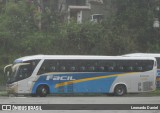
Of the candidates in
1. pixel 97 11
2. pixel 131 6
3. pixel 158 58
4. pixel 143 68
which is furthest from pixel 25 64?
pixel 97 11

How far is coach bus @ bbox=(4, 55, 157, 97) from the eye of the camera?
96.7 feet

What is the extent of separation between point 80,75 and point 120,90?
313 cm

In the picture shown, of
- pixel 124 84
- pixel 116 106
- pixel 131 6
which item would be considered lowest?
pixel 124 84

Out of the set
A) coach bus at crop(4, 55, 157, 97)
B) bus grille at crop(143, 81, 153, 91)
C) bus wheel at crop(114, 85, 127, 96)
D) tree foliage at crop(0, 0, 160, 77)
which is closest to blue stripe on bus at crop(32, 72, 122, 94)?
coach bus at crop(4, 55, 157, 97)

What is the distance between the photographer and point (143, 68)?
31703mm

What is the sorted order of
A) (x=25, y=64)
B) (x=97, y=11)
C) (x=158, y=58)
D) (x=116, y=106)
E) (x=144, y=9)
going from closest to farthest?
(x=116, y=106), (x=25, y=64), (x=158, y=58), (x=144, y=9), (x=97, y=11)

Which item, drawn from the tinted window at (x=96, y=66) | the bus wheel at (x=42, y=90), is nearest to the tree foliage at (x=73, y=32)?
the tinted window at (x=96, y=66)

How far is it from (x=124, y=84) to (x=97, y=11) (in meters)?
24.3

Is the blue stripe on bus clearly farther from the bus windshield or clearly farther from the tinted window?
the bus windshield

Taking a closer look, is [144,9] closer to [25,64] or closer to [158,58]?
[158,58]

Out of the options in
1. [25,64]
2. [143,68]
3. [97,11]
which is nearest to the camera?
[25,64]

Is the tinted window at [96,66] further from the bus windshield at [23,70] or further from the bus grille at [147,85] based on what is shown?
the bus grille at [147,85]

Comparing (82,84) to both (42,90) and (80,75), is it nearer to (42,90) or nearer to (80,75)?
(80,75)

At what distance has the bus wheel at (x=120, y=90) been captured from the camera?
31.0m
